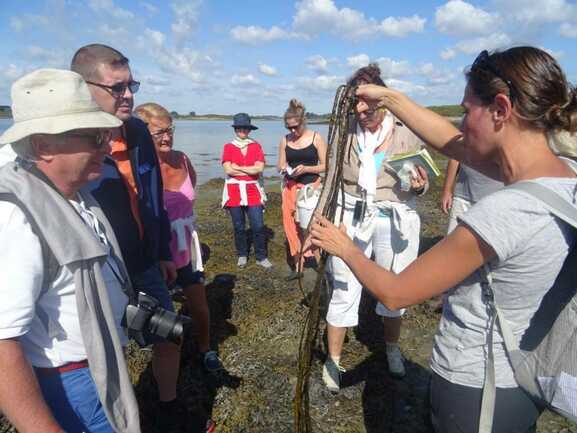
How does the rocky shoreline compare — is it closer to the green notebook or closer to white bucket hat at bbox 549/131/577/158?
white bucket hat at bbox 549/131/577/158

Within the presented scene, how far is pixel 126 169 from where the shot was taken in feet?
8.07

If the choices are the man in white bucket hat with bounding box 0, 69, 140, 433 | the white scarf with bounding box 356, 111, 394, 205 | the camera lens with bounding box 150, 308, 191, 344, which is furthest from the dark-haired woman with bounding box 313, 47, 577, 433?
the white scarf with bounding box 356, 111, 394, 205

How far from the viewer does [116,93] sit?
2.43 m

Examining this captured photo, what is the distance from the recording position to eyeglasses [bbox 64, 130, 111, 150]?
1536mm

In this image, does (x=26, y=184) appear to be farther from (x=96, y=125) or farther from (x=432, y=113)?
(x=432, y=113)

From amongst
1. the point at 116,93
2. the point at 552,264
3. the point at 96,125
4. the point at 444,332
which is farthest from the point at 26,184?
the point at 552,264

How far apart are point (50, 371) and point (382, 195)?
8.64 feet

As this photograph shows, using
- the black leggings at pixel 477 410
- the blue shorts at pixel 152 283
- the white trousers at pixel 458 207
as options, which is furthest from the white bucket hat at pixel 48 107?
the white trousers at pixel 458 207

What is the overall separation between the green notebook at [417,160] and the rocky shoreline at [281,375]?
178cm

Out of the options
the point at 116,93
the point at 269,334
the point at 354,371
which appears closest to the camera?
the point at 116,93

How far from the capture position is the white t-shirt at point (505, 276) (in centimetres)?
130

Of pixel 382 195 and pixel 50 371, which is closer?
pixel 50 371

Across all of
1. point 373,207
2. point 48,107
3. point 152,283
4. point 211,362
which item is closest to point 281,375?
point 211,362

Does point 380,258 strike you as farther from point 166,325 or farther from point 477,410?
point 166,325
